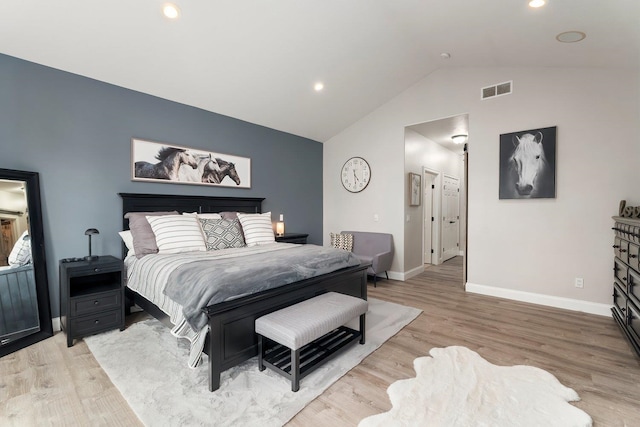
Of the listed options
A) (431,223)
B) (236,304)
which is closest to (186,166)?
(236,304)

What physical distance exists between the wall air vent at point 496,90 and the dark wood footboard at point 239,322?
11.8ft

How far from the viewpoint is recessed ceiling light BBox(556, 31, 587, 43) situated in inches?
107

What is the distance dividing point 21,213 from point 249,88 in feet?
9.08


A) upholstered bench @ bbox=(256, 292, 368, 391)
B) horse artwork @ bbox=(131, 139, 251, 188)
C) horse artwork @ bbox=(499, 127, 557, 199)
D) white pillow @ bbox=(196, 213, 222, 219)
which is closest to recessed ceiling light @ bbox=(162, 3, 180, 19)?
horse artwork @ bbox=(131, 139, 251, 188)

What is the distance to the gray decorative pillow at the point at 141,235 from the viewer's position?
3119mm

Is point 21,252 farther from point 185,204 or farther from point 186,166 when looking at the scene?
point 186,166

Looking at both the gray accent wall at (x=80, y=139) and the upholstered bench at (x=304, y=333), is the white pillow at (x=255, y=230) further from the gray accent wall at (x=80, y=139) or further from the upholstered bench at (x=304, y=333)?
the upholstered bench at (x=304, y=333)

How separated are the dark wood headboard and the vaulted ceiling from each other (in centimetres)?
129

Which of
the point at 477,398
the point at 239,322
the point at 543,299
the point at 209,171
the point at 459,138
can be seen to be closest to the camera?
the point at 477,398

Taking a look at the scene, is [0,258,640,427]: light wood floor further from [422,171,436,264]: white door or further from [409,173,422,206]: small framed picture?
[422,171,436,264]: white door

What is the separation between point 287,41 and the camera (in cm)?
327

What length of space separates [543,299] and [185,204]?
4848mm

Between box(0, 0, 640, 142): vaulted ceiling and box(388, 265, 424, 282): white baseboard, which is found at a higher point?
box(0, 0, 640, 142): vaulted ceiling

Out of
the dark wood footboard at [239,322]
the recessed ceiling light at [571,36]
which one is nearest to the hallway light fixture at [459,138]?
the recessed ceiling light at [571,36]
